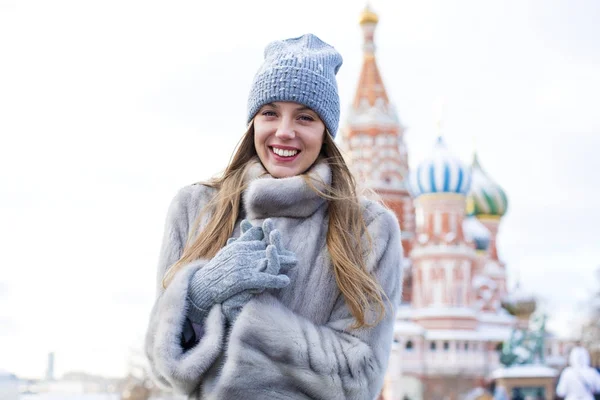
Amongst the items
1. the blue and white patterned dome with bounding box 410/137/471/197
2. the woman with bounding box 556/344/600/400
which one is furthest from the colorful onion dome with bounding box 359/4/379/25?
the woman with bounding box 556/344/600/400

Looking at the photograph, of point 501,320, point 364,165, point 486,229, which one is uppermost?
point 364,165

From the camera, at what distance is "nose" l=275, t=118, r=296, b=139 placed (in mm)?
2248

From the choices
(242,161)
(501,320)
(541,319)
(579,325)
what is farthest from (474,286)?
(242,161)

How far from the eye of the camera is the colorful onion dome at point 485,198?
3806cm

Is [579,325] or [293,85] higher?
[293,85]

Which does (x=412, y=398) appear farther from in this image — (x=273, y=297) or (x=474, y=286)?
(x=273, y=297)

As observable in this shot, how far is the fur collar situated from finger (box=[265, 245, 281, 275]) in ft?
0.69

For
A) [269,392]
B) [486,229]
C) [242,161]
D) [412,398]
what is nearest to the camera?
[269,392]

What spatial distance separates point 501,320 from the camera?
111 feet

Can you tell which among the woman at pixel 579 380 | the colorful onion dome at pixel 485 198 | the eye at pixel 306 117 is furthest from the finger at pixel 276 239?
the colorful onion dome at pixel 485 198

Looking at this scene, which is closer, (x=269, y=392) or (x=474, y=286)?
(x=269, y=392)

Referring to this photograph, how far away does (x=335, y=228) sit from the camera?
7.31ft

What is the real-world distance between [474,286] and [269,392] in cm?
3322

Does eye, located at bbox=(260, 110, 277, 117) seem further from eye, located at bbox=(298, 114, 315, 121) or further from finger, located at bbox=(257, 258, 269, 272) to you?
finger, located at bbox=(257, 258, 269, 272)
